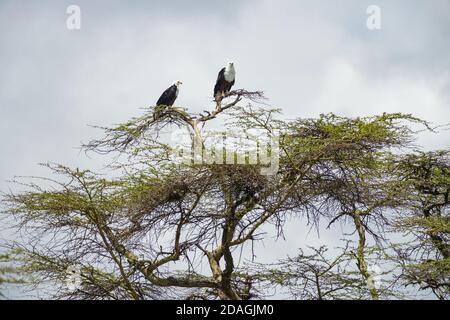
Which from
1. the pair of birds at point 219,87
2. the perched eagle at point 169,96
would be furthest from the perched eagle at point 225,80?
the perched eagle at point 169,96

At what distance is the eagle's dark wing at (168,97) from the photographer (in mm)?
13141

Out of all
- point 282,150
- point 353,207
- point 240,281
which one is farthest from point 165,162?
point 353,207

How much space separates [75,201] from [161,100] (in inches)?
114

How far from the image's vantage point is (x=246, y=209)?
424 inches

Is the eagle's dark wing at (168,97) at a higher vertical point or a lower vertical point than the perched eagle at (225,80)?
lower

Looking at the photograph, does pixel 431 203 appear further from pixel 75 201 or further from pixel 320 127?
pixel 75 201

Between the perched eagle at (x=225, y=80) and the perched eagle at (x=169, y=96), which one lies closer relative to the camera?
the perched eagle at (x=225, y=80)

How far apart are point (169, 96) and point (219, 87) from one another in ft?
3.04

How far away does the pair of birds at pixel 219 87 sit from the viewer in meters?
13.0

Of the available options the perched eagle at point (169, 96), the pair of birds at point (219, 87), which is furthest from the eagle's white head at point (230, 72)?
the perched eagle at point (169, 96)

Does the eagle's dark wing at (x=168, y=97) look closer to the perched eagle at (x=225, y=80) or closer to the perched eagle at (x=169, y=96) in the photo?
the perched eagle at (x=169, y=96)

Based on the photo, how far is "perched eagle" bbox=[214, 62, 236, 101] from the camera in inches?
510

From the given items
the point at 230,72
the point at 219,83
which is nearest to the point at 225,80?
the point at 219,83

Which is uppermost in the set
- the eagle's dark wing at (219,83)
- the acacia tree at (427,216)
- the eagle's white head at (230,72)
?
the eagle's white head at (230,72)
